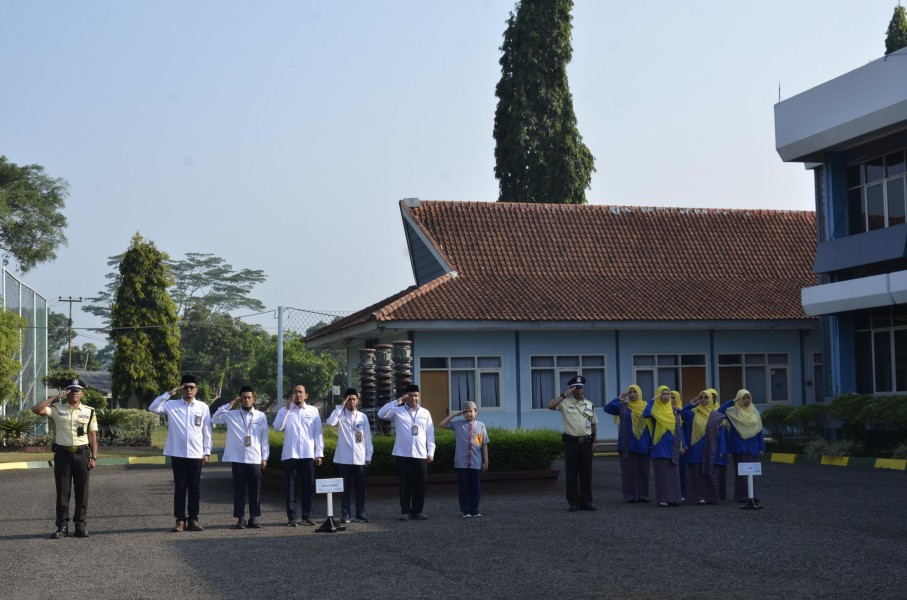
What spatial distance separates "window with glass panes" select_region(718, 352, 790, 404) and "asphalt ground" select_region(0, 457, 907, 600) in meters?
14.9

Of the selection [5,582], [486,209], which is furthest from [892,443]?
[5,582]

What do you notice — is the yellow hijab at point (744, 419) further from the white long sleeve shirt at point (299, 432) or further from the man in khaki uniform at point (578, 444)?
the white long sleeve shirt at point (299, 432)

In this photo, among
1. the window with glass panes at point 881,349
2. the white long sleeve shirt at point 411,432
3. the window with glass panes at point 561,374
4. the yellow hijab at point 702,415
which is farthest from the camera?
the window with glass panes at point 561,374

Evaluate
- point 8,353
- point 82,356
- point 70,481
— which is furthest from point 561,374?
point 82,356

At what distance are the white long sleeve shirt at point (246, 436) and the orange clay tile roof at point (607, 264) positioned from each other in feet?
44.9

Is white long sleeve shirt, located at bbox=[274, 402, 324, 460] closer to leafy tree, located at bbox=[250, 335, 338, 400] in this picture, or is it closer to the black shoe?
the black shoe

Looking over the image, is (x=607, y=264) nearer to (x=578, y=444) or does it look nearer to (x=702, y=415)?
(x=702, y=415)

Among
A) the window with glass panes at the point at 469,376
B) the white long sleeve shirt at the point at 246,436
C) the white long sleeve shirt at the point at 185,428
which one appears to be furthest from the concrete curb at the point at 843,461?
the white long sleeve shirt at the point at 185,428

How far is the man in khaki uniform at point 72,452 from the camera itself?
14297 millimetres

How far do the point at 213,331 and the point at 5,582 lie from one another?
80.4 m

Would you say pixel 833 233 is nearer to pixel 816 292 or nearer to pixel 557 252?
pixel 816 292

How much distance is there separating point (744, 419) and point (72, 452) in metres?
9.64

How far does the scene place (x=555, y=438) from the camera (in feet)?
67.5

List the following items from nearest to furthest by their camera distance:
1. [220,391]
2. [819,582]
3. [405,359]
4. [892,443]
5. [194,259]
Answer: [819,582] → [405,359] → [892,443] → [220,391] → [194,259]
